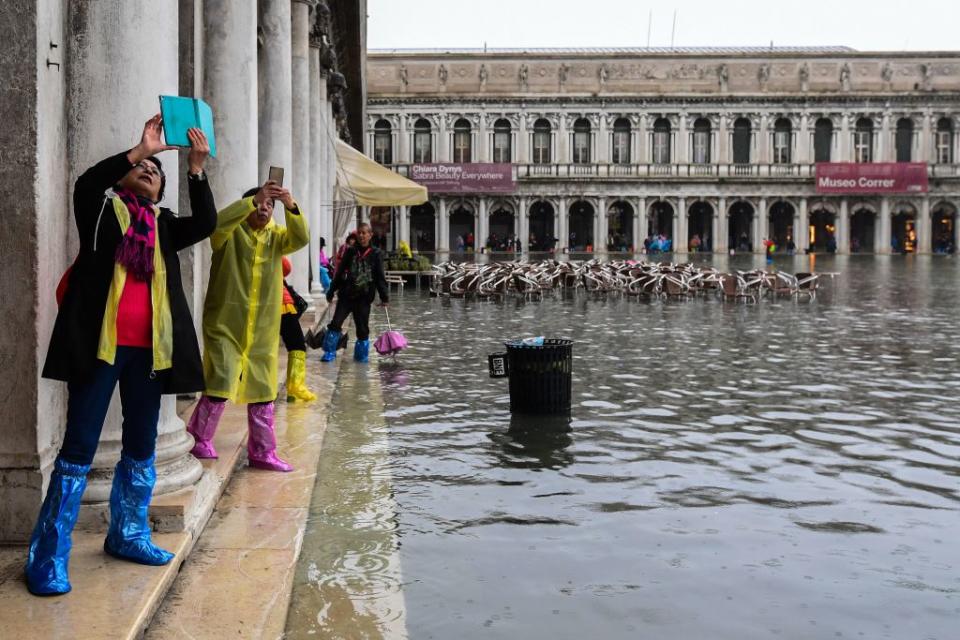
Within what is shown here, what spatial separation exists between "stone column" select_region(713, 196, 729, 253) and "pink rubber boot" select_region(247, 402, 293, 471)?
6525cm

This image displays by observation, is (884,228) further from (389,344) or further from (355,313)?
(355,313)

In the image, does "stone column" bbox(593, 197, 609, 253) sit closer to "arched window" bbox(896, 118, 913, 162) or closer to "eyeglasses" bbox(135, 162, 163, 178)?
"arched window" bbox(896, 118, 913, 162)

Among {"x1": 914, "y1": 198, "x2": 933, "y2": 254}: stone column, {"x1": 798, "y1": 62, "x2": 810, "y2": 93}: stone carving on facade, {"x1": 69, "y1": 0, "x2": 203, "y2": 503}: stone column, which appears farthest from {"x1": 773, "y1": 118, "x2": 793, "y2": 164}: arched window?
{"x1": 69, "y1": 0, "x2": 203, "y2": 503}: stone column

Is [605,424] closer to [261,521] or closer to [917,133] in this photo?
[261,521]

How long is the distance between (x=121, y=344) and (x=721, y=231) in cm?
6789

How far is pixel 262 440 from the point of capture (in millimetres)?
6172

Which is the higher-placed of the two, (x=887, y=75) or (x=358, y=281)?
(x=887, y=75)

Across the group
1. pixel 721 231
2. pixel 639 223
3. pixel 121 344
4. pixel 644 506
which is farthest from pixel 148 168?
pixel 721 231

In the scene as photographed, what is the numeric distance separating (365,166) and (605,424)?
50.3 feet

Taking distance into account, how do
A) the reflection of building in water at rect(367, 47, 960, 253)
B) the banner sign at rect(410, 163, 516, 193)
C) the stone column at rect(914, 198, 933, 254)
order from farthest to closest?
the stone column at rect(914, 198, 933, 254), the reflection of building in water at rect(367, 47, 960, 253), the banner sign at rect(410, 163, 516, 193)

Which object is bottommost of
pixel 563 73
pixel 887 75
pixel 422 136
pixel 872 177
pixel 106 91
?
pixel 106 91

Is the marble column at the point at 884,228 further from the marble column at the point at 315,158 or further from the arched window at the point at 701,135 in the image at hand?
the marble column at the point at 315,158

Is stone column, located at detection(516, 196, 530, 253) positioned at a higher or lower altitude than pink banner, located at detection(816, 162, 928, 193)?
lower

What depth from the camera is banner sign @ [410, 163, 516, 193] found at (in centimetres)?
6856
